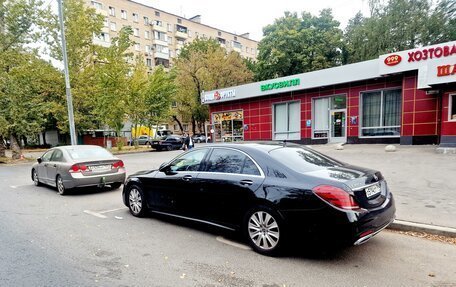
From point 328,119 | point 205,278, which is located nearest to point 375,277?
point 205,278

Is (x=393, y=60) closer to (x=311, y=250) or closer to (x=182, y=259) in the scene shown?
(x=311, y=250)

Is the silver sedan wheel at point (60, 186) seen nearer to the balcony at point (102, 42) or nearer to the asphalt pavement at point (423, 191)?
the asphalt pavement at point (423, 191)

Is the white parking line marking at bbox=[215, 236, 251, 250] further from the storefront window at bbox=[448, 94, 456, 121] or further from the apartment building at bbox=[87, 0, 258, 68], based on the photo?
the apartment building at bbox=[87, 0, 258, 68]

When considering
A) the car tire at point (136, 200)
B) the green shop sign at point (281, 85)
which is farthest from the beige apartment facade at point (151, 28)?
the car tire at point (136, 200)

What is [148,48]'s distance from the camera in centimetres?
5741

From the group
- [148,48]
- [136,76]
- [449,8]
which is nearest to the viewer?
[449,8]

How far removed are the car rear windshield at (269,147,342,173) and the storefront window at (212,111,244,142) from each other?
2233 centimetres

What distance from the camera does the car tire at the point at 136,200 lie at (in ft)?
19.5

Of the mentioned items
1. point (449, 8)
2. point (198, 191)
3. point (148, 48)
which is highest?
point (148, 48)

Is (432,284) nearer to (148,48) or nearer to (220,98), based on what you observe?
(220,98)

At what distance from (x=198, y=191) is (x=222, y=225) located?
69 centimetres

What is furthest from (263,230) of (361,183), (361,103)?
(361,103)

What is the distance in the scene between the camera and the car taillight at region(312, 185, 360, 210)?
3557 mm

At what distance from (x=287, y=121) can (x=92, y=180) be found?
18118 mm
